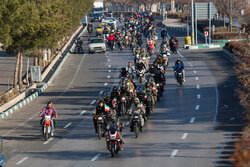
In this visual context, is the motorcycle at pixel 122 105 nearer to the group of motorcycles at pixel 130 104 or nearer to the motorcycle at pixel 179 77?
the group of motorcycles at pixel 130 104

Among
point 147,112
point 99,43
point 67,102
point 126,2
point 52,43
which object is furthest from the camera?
point 126,2

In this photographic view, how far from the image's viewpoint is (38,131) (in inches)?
973

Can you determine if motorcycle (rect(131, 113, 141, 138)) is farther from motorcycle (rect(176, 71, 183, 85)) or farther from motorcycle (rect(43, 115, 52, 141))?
motorcycle (rect(176, 71, 183, 85))

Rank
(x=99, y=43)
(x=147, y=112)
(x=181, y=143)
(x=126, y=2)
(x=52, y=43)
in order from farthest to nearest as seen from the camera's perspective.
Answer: (x=126, y=2) < (x=99, y=43) < (x=52, y=43) < (x=147, y=112) < (x=181, y=143)

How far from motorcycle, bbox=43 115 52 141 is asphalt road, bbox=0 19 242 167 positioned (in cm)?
29

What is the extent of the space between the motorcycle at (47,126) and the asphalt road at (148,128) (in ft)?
0.95

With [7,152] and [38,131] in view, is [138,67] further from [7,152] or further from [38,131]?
[7,152]

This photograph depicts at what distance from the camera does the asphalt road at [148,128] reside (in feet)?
58.6

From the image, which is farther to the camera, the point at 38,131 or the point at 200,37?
the point at 200,37

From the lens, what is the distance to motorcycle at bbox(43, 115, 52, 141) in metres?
21.5

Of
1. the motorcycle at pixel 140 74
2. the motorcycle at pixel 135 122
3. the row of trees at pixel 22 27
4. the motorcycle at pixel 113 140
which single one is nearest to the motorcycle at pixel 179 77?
the motorcycle at pixel 140 74

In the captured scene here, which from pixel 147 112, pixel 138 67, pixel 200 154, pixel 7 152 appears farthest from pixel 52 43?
pixel 200 154

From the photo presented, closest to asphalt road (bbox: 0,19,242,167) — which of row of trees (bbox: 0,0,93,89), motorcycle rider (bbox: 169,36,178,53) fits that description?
row of trees (bbox: 0,0,93,89)

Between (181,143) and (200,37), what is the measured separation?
5723cm
